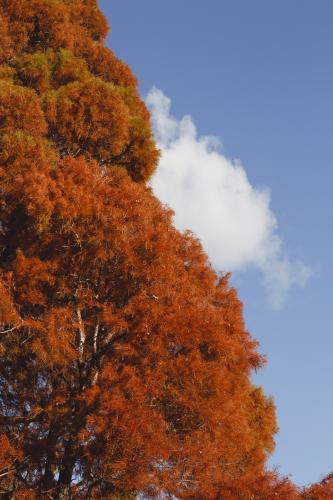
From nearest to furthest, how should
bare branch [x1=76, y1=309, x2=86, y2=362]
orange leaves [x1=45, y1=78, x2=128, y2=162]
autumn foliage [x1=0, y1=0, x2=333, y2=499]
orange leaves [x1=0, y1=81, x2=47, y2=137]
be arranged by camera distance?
autumn foliage [x1=0, y1=0, x2=333, y2=499]
bare branch [x1=76, y1=309, x2=86, y2=362]
orange leaves [x1=0, y1=81, x2=47, y2=137]
orange leaves [x1=45, y1=78, x2=128, y2=162]

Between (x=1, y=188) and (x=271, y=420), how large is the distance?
8.14m

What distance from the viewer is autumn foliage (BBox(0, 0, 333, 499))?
7.89m

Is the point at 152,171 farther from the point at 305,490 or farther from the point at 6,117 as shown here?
the point at 305,490

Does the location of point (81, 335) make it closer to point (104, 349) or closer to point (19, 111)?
point (104, 349)

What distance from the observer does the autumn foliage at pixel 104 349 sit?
25.9 ft

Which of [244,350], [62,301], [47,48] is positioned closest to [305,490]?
[244,350]

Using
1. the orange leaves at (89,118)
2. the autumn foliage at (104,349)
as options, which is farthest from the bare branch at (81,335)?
the orange leaves at (89,118)

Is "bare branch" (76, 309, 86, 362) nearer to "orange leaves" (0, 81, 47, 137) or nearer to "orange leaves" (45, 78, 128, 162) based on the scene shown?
"orange leaves" (0, 81, 47, 137)

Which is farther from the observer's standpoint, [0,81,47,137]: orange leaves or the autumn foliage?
[0,81,47,137]: orange leaves

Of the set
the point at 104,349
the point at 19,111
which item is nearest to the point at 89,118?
the point at 19,111

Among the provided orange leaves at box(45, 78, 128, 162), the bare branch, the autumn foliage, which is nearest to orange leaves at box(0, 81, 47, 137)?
the autumn foliage

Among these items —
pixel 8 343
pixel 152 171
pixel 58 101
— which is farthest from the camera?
pixel 152 171

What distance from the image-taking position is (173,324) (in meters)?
8.44

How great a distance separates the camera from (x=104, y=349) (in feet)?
29.0
